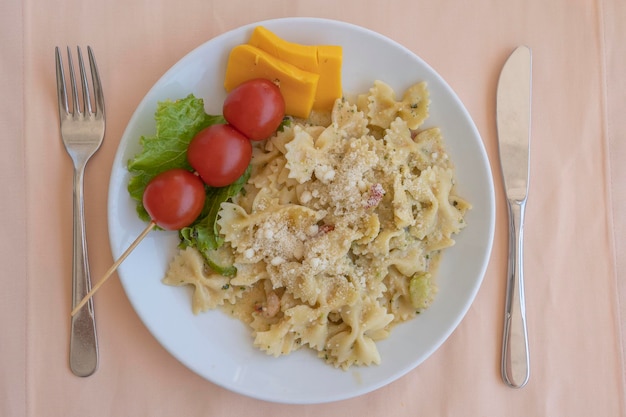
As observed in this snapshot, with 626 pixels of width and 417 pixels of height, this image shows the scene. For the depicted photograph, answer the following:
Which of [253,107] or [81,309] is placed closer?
[253,107]

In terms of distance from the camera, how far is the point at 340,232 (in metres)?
3.18

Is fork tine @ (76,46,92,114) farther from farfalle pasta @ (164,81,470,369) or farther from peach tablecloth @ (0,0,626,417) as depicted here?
farfalle pasta @ (164,81,470,369)

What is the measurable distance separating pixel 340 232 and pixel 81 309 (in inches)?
64.8

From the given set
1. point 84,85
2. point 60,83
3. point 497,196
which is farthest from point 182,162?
point 497,196

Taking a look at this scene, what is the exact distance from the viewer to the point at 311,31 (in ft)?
10.7

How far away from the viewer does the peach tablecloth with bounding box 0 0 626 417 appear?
134 inches

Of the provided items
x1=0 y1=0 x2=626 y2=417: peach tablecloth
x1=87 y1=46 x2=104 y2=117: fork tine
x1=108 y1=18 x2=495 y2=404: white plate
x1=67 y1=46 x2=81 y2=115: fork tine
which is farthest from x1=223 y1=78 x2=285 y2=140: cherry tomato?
x1=67 y1=46 x2=81 y2=115: fork tine

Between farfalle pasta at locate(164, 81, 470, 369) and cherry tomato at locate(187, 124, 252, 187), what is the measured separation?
23cm

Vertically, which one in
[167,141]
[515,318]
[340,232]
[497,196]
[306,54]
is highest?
[306,54]

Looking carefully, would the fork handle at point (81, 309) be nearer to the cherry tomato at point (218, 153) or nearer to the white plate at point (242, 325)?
the white plate at point (242, 325)

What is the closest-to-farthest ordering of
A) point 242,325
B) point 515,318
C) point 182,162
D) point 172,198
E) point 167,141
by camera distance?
1. point 172,198
2. point 167,141
3. point 182,162
4. point 242,325
5. point 515,318

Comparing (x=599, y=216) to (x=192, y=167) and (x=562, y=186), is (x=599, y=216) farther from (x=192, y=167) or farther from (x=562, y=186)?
(x=192, y=167)

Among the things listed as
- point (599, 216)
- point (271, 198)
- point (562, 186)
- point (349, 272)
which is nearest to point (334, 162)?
point (271, 198)

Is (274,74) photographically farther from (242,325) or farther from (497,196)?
(497,196)
